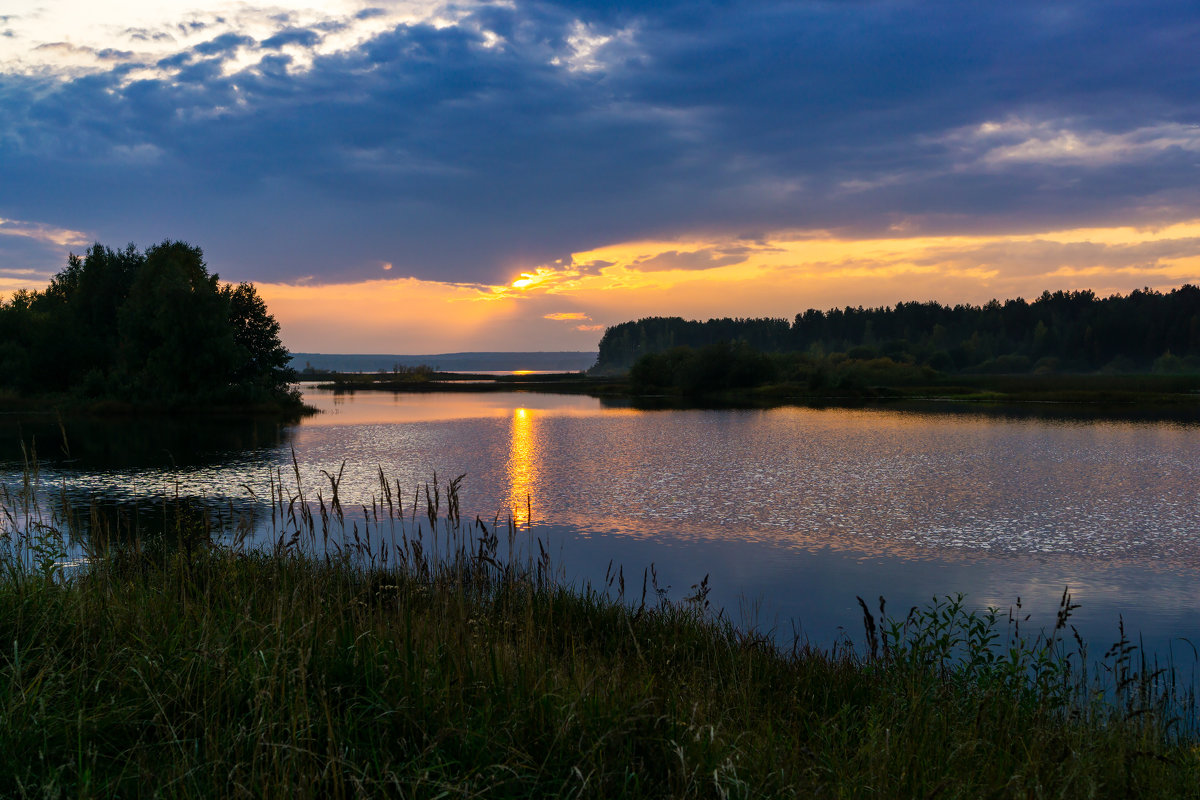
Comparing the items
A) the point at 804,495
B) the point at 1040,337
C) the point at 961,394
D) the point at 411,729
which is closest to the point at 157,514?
the point at 411,729

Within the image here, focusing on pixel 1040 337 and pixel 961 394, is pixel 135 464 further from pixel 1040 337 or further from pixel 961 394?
pixel 1040 337

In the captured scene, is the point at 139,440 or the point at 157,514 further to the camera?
the point at 139,440

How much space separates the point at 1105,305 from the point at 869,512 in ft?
449

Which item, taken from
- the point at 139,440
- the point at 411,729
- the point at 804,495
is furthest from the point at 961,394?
the point at 411,729

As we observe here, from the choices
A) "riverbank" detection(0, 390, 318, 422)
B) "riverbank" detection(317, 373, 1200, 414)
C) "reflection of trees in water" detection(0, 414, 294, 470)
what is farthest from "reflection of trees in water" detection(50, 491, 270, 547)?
"riverbank" detection(317, 373, 1200, 414)

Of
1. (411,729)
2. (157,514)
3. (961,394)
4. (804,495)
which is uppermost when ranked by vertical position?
(411,729)

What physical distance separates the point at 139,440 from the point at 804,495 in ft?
102

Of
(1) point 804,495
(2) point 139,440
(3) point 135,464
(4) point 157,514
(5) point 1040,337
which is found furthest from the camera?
(5) point 1040,337

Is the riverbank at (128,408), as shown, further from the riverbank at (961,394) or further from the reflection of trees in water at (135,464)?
the riverbank at (961,394)

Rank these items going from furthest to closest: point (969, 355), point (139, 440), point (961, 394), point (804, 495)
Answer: point (969, 355) → point (961, 394) → point (139, 440) → point (804, 495)

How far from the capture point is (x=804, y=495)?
19.7 m

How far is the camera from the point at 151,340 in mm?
50781

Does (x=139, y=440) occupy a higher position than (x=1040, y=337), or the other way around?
(x=1040, y=337)

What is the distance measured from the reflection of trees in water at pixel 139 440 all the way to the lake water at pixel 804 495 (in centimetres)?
20
